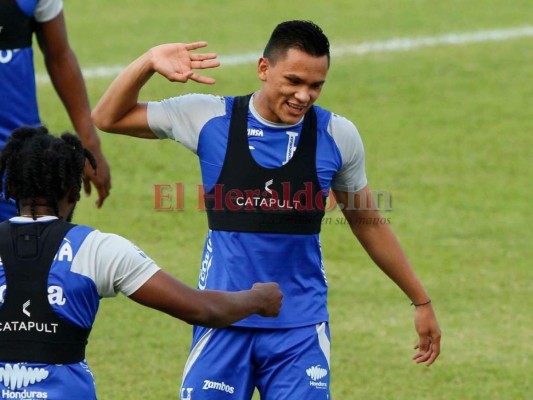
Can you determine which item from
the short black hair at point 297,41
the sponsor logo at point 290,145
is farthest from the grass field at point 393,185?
the short black hair at point 297,41

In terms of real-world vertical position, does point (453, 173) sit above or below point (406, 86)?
below

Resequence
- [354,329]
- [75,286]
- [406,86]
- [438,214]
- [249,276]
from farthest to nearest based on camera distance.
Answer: [406,86]
[438,214]
[354,329]
[249,276]
[75,286]

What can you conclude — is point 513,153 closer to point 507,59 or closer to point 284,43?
point 507,59

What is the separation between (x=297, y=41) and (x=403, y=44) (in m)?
12.2

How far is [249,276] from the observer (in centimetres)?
656

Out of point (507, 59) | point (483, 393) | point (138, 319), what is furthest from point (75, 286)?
point (507, 59)

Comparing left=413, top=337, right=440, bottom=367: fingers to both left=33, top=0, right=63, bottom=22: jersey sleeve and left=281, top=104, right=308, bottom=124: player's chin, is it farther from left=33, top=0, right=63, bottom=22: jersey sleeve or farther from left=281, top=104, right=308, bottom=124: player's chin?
left=33, top=0, right=63, bottom=22: jersey sleeve

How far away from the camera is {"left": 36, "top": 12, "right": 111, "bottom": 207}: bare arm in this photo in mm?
7824

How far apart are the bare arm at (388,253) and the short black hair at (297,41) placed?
2.48 ft

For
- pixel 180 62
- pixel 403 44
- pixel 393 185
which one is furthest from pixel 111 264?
pixel 403 44

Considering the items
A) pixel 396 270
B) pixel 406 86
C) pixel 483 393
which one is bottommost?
pixel 483 393

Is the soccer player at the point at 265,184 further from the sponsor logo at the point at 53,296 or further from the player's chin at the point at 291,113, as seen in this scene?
the sponsor logo at the point at 53,296

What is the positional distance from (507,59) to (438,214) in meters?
5.11

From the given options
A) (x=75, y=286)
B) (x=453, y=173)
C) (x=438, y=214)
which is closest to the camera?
(x=75, y=286)
